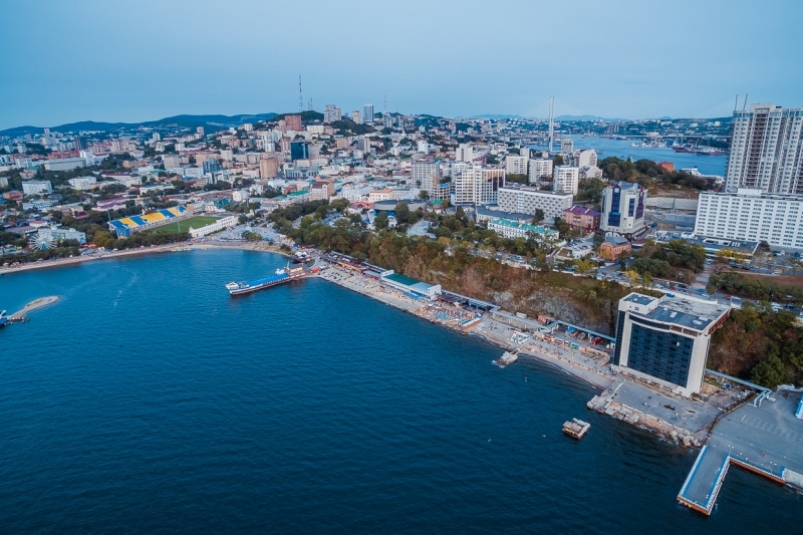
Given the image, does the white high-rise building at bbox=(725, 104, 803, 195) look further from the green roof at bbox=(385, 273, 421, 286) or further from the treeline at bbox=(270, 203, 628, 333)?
the green roof at bbox=(385, 273, 421, 286)

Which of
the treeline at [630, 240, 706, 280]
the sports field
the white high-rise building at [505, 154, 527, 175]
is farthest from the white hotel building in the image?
the sports field

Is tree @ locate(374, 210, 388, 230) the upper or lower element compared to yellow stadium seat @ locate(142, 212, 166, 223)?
upper

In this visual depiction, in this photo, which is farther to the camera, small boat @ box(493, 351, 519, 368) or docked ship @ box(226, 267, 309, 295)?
docked ship @ box(226, 267, 309, 295)

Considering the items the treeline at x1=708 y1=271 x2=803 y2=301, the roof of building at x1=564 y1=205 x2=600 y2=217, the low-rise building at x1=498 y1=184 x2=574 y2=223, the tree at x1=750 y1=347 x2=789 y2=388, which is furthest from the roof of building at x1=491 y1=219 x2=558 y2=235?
the tree at x1=750 y1=347 x2=789 y2=388

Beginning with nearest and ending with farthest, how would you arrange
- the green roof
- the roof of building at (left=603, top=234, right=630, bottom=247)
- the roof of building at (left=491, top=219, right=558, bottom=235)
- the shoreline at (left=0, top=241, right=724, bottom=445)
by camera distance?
the shoreline at (left=0, top=241, right=724, bottom=445)
the roof of building at (left=603, top=234, right=630, bottom=247)
the green roof
the roof of building at (left=491, top=219, right=558, bottom=235)

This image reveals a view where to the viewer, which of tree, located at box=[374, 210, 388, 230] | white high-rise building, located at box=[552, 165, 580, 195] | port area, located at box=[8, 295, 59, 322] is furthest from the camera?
white high-rise building, located at box=[552, 165, 580, 195]

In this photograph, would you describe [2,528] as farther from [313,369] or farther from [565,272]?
[565,272]

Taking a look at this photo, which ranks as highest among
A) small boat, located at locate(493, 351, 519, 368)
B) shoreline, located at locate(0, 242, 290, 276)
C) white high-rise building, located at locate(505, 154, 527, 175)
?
white high-rise building, located at locate(505, 154, 527, 175)
